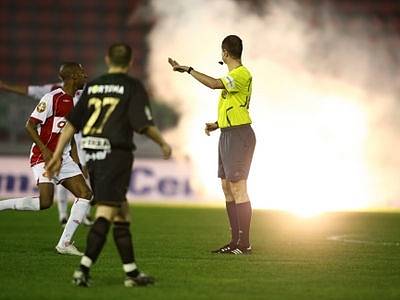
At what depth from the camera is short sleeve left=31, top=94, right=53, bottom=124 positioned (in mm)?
10773

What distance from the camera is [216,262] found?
9859mm

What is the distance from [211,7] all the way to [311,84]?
2.63 m

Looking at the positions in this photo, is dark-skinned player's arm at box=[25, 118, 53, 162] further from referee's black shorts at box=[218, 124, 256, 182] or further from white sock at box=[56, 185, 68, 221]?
white sock at box=[56, 185, 68, 221]

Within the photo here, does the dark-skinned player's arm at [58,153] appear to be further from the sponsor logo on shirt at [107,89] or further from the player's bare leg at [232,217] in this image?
the player's bare leg at [232,217]

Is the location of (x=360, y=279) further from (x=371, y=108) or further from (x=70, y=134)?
(x=371, y=108)

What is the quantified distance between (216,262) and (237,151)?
1430mm

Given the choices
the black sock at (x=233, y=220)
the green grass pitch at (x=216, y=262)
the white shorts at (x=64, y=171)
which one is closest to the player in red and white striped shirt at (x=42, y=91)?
the green grass pitch at (x=216, y=262)

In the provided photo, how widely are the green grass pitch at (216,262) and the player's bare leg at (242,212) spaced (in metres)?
0.18

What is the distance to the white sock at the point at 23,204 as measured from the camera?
10914mm

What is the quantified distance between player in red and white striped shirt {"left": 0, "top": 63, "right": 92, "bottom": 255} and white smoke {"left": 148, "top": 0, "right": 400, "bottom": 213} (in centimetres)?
835

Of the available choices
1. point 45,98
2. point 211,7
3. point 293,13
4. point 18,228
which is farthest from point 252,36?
point 45,98

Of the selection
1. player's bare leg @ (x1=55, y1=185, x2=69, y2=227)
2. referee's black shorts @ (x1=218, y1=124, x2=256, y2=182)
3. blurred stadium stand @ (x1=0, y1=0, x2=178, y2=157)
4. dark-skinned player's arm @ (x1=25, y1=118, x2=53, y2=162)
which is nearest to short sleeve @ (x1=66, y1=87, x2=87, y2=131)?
dark-skinned player's arm @ (x1=25, y1=118, x2=53, y2=162)

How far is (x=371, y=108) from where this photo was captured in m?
22.5

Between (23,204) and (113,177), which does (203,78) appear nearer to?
(23,204)
